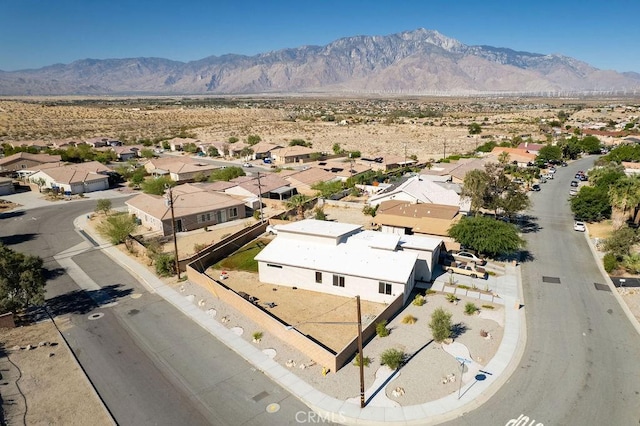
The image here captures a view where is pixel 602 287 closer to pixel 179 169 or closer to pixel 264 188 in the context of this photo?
pixel 264 188

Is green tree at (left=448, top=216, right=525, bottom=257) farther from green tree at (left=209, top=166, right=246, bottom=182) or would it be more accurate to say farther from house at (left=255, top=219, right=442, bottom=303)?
green tree at (left=209, top=166, right=246, bottom=182)

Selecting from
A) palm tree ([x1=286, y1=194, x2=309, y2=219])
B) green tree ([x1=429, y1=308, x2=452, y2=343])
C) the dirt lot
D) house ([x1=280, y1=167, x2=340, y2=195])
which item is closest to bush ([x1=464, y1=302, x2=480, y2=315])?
green tree ([x1=429, y1=308, x2=452, y2=343])

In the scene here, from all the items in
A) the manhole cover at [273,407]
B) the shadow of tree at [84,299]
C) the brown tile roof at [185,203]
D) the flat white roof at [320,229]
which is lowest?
the shadow of tree at [84,299]

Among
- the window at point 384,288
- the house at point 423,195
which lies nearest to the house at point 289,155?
the house at point 423,195

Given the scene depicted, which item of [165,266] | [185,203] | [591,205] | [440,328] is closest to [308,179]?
[185,203]

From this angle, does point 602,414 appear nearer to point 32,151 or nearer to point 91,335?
point 91,335

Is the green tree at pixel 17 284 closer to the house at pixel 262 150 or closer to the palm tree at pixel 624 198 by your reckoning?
the palm tree at pixel 624 198
